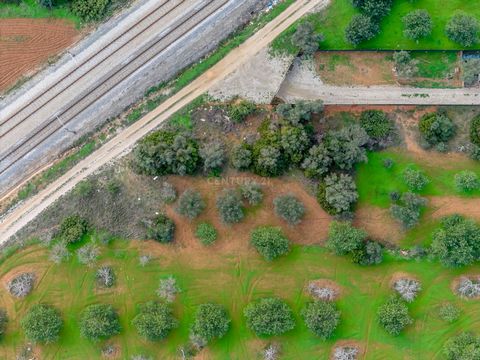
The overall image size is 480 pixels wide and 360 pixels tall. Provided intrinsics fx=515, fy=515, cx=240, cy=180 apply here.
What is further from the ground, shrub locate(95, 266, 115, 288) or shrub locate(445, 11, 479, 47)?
shrub locate(445, 11, 479, 47)

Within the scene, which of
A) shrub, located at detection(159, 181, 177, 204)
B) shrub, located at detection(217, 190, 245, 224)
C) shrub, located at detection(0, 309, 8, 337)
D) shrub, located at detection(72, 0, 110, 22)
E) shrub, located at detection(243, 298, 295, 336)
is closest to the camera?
shrub, located at detection(243, 298, 295, 336)

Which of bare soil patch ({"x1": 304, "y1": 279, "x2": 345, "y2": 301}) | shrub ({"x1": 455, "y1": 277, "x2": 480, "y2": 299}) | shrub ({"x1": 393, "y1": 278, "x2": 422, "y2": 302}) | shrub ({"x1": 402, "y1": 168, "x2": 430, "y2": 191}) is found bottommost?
shrub ({"x1": 455, "y1": 277, "x2": 480, "y2": 299})

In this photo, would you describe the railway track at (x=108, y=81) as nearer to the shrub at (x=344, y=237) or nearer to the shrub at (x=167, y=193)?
the shrub at (x=167, y=193)

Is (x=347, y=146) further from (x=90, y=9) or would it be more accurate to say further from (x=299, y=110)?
(x=90, y=9)

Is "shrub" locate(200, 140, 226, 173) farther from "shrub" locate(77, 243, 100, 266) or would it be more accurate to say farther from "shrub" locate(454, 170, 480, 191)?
"shrub" locate(454, 170, 480, 191)

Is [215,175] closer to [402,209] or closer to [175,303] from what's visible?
[175,303]

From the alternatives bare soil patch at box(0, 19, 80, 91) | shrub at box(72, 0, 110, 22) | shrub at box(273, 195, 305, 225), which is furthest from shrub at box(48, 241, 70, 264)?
shrub at box(72, 0, 110, 22)
